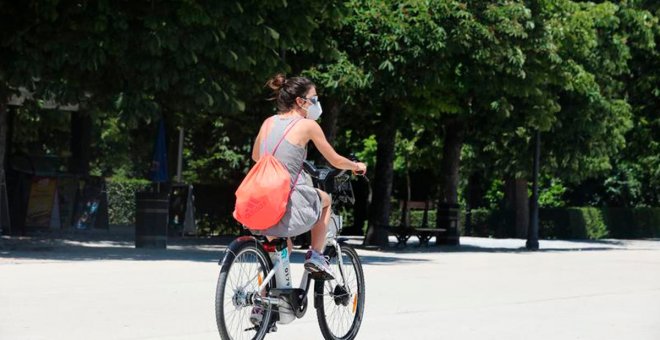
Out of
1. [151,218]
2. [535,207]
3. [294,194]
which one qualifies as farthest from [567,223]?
[294,194]

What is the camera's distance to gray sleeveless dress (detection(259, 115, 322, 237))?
7.57 meters

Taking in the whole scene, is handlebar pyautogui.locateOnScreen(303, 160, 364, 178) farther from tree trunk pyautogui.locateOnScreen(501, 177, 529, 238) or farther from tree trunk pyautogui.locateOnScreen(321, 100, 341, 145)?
tree trunk pyautogui.locateOnScreen(501, 177, 529, 238)

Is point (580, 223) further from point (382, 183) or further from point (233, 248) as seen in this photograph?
point (233, 248)

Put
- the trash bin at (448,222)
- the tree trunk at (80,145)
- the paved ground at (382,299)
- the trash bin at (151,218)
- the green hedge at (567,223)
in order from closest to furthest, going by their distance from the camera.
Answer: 1. the paved ground at (382,299)
2. the trash bin at (151,218)
3. the tree trunk at (80,145)
4. the trash bin at (448,222)
5. the green hedge at (567,223)

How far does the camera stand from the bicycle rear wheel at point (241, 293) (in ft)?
23.8

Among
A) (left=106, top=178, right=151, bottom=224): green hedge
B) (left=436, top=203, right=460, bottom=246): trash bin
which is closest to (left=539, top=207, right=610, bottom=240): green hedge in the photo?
(left=436, top=203, right=460, bottom=246): trash bin

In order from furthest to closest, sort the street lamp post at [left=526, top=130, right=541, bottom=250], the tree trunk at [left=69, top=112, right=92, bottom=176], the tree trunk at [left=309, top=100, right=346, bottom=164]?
1. the street lamp post at [left=526, top=130, right=541, bottom=250]
2. the tree trunk at [left=69, top=112, right=92, bottom=176]
3. the tree trunk at [left=309, top=100, right=346, bottom=164]

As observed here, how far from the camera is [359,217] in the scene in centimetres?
3988

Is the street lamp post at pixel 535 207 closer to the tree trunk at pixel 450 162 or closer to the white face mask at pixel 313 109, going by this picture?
the tree trunk at pixel 450 162

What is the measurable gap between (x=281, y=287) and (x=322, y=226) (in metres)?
0.48

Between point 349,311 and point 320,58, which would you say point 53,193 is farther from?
point 349,311

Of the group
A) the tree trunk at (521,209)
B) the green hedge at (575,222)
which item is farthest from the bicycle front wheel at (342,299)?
the green hedge at (575,222)

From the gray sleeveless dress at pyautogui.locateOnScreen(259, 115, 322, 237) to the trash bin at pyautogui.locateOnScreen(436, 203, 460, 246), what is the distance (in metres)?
23.0

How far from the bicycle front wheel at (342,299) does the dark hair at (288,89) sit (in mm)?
1025
